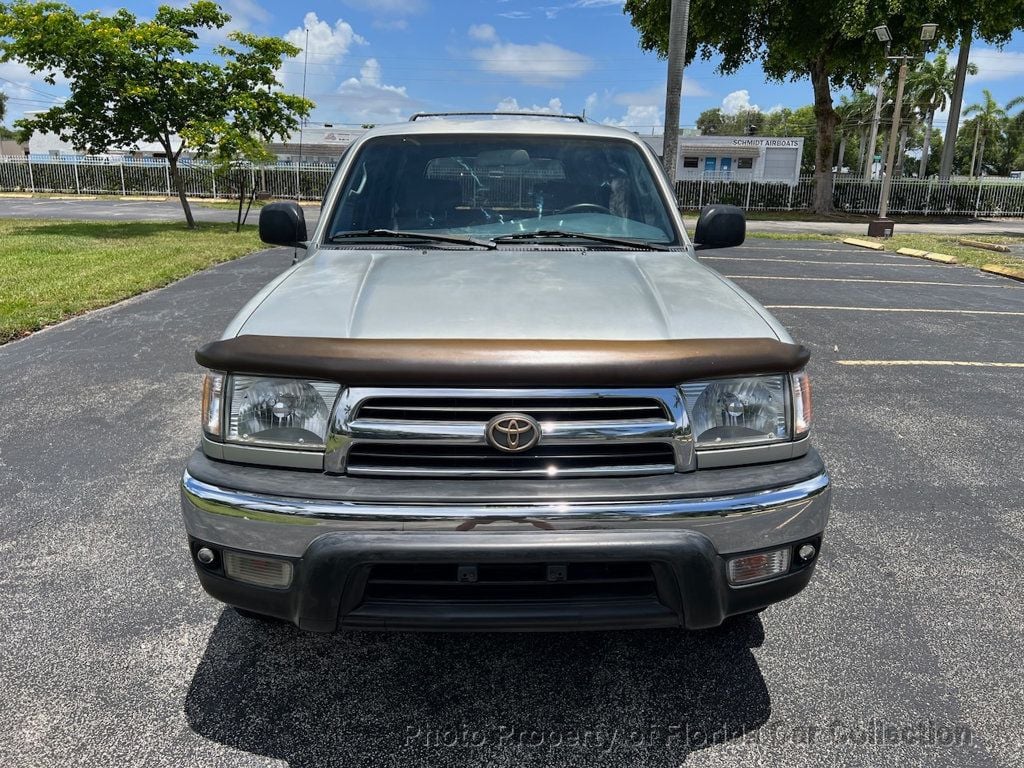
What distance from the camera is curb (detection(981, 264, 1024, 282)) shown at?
39.9 ft

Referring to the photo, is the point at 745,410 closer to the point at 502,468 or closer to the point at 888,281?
the point at 502,468

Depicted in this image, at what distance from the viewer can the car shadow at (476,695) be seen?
2197mm

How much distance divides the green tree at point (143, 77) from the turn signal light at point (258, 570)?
57.4 feet

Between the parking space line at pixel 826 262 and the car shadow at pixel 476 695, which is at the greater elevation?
the parking space line at pixel 826 262

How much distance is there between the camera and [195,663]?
2.55 m

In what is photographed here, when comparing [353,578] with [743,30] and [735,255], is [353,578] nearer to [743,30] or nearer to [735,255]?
[735,255]

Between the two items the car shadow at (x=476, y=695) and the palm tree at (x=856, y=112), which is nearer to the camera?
the car shadow at (x=476, y=695)

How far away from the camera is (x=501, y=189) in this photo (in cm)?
347

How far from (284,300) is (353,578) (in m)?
0.98

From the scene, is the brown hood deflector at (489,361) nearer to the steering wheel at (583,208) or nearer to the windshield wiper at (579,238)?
the windshield wiper at (579,238)

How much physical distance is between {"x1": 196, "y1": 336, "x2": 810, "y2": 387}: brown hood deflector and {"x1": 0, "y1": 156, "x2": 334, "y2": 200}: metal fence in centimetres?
3656

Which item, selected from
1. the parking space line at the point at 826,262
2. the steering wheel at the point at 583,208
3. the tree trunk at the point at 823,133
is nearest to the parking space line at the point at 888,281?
the parking space line at the point at 826,262

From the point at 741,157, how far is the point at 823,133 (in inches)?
925

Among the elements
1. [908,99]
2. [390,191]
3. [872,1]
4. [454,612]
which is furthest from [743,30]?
[908,99]
